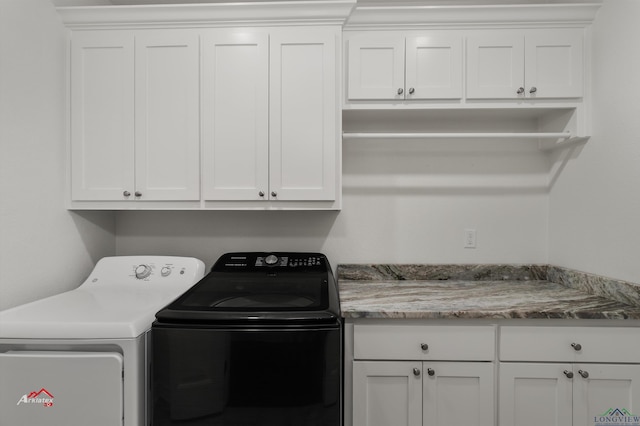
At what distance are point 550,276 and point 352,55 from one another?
5.48ft

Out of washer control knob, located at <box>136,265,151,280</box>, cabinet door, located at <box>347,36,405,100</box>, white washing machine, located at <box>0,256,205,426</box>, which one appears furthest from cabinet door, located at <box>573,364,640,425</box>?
washer control knob, located at <box>136,265,151,280</box>

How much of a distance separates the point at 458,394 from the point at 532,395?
0.30 metres

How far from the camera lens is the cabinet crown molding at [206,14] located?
65.6 inches

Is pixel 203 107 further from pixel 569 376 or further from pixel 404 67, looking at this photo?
pixel 569 376

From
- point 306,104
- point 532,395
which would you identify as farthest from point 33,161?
point 532,395

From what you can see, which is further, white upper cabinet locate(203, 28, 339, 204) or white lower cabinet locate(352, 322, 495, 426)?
white upper cabinet locate(203, 28, 339, 204)

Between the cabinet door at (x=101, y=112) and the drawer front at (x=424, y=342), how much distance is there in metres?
1.36

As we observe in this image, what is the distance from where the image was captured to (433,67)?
1758 millimetres

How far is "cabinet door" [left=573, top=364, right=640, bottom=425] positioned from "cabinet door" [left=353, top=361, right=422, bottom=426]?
0.65 metres

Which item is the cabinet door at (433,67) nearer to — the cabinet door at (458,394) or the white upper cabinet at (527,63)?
the white upper cabinet at (527,63)

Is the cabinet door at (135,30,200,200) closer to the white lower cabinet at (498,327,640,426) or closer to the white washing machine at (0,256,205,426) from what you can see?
the white washing machine at (0,256,205,426)

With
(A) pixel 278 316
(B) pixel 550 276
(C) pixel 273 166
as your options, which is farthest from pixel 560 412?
(C) pixel 273 166

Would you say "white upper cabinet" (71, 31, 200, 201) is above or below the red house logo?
above

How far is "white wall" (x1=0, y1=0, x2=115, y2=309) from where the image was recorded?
1.42m
